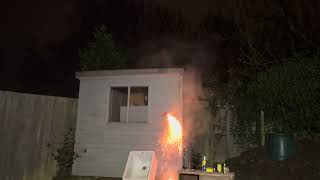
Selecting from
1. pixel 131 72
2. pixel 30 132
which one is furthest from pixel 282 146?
pixel 30 132

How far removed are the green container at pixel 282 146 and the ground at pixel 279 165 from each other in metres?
0.14

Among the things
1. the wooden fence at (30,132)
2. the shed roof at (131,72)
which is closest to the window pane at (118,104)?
the shed roof at (131,72)

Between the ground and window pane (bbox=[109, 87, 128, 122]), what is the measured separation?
3596 mm

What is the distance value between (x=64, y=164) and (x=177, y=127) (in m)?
3.38

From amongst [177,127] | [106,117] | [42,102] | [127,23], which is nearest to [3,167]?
[42,102]

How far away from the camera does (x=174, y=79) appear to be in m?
6.98

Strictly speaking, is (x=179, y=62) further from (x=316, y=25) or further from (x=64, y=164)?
(x=64, y=164)

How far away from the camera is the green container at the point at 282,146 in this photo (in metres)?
7.30

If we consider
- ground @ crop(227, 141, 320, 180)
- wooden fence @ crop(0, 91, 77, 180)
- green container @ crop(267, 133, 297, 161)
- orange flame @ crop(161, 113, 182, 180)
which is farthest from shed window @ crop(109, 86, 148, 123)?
green container @ crop(267, 133, 297, 161)

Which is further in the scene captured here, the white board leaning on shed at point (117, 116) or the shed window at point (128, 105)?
the shed window at point (128, 105)

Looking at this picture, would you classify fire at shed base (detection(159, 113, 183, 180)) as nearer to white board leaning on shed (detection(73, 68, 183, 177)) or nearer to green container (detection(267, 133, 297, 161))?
white board leaning on shed (detection(73, 68, 183, 177))

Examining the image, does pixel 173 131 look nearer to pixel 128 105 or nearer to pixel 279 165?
pixel 128 105

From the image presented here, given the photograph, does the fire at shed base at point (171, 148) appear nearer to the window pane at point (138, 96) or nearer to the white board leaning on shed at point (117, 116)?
the white board leaning on shed at point (117, 116)

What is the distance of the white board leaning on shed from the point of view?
696 cm
